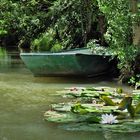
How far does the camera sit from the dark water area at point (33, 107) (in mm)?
6621

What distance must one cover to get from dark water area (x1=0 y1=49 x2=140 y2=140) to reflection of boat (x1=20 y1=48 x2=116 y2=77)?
0.25 meters

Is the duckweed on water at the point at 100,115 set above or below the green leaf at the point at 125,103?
below

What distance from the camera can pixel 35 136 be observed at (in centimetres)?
665

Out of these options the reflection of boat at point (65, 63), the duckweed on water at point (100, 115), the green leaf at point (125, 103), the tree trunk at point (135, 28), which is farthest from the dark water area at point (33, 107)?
the tree trunk at point (135, 28)

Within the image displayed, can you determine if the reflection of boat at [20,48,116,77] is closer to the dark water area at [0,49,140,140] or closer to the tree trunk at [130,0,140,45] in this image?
the dark water area at [0,49,140,140]

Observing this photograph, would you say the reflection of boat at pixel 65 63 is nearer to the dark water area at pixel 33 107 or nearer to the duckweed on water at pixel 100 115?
the dark water area at pixel 33 107

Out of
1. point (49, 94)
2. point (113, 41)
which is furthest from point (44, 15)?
point (49, 94)

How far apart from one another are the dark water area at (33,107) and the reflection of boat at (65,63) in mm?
250

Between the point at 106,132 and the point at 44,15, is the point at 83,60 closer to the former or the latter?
the point at 106,132

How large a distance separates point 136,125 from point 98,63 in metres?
7.06

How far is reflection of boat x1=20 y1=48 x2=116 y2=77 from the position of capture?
12.9 metres

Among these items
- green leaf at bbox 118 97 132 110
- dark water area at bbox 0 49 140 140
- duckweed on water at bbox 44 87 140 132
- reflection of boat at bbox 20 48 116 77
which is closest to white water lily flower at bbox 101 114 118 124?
duckweed on water at bbox 44 87 140 132

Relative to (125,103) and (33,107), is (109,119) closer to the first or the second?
(125,103)

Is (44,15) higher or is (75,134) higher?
(44,15)
